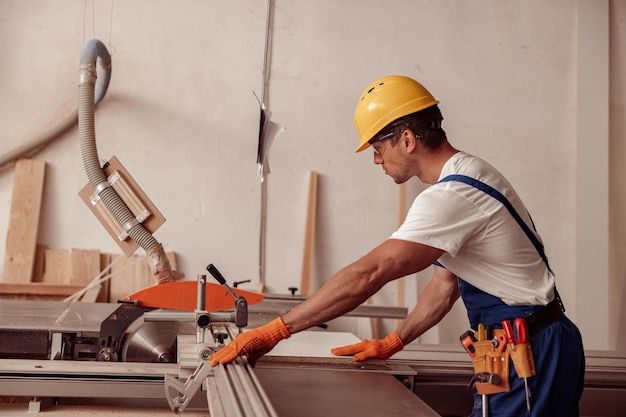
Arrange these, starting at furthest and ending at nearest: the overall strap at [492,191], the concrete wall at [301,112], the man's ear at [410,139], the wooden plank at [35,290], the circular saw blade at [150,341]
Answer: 1. the concrete wall at [301,112]
2. the wooden plank at [35,290]
3. the circular saw blade at [150,341]
4. the man's ear at [410,139]
5. the overall strap at [492,191]

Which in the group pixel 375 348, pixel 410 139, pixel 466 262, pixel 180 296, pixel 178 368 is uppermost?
pixel 410 139

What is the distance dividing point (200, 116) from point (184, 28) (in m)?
0.56

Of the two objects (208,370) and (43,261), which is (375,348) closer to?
(208,370)

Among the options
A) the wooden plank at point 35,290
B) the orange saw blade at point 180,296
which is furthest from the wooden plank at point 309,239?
the orange saw blade at point 180,296

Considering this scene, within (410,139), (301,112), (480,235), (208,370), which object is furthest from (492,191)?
(301,112)

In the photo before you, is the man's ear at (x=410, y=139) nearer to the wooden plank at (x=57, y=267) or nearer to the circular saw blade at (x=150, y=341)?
the circular saw blade at (x=150, y=341)

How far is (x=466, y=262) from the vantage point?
5.84 ft

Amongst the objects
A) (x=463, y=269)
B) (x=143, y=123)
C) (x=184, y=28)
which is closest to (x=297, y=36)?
(x=184, y=28)

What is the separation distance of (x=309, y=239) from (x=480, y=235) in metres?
2.61

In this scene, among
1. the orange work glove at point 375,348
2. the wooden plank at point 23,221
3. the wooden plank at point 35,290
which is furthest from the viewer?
the wooden plank at point 23,221

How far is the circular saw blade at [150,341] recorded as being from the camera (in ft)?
8.18

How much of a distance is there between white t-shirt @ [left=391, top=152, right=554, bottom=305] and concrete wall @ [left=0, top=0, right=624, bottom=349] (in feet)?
8.51

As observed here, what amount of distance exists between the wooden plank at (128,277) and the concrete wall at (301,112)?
14cm

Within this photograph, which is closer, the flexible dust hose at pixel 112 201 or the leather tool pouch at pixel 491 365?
the leather tool pouch at pixel 491 365
